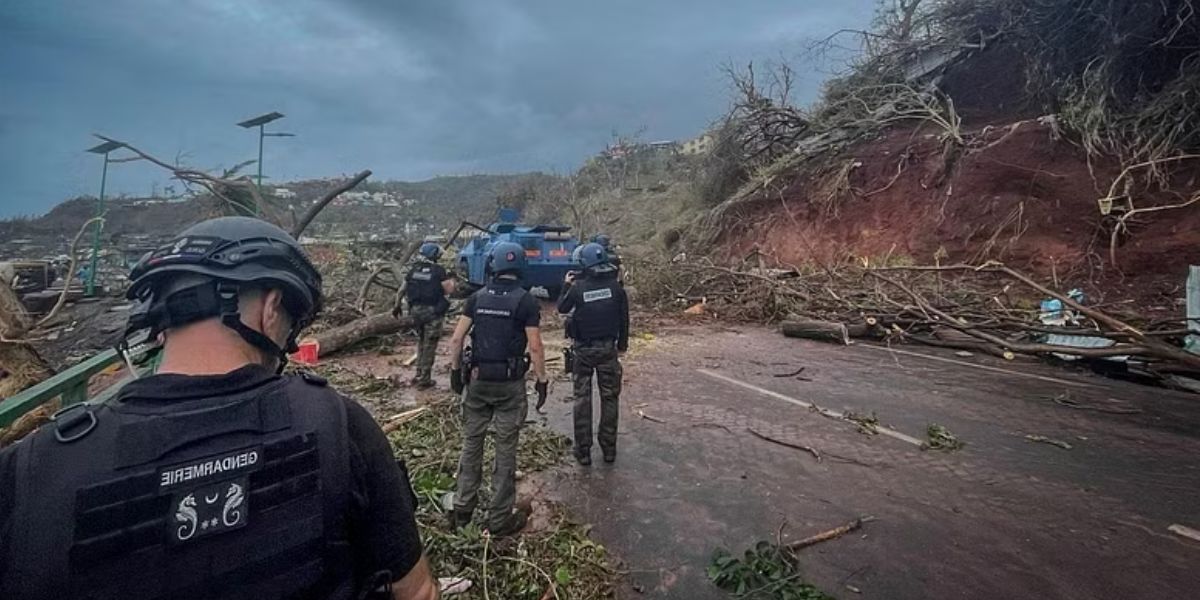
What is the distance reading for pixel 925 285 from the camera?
1063cm

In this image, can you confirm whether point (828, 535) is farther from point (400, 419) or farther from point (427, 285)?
point (427, 285)

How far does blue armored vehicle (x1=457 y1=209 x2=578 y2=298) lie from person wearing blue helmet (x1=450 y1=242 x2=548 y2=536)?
8.80 m

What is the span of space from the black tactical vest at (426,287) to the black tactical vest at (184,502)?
21.4 ft

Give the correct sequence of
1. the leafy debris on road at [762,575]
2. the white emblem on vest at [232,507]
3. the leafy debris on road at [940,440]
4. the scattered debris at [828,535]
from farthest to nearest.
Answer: the leafy debris on road at [940,440] → the scattered debris at [828,535] → the leafy debris on road at [762,575] → the white emblem on vest at [232,507]

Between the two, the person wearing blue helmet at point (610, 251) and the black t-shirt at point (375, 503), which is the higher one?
the person wearing blue helmet at point (610, 251)

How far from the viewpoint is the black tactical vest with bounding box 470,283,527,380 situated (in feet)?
12.8

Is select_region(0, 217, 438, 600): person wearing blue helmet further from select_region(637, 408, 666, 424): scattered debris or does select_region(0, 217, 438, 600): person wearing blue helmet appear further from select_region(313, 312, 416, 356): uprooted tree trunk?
select_region(313, 312, 416, 356): uprooted tree trunk

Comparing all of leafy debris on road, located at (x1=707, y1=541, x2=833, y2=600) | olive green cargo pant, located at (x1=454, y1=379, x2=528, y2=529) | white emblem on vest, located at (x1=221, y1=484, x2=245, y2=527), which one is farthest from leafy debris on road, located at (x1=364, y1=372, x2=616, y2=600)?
white emblem on vest, located at (x1=221, y1=484, x2=245, y2=527)

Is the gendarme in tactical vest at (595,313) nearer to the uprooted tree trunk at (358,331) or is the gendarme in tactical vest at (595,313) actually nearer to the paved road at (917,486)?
the paved road at (917,486)

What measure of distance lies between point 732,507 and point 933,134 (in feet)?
43.7

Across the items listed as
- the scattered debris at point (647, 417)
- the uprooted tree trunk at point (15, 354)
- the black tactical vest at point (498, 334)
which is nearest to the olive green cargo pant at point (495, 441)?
the black tactical vest at point (498, 334)

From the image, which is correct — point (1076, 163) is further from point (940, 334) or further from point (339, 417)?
point (339, 417)

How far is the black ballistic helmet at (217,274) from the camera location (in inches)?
48.3

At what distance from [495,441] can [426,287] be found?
4139mm
